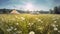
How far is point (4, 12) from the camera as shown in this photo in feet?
5.24

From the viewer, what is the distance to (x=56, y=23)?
1581 millimetres

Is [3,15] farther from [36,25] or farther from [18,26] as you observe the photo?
[36,25]

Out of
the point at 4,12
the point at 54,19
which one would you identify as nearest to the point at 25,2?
the point at 4,12

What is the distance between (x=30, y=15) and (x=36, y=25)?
0.13 m

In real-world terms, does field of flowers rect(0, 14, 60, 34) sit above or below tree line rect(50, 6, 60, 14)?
below

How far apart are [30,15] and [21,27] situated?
0.56 feet

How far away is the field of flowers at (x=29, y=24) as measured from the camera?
5.14 ft

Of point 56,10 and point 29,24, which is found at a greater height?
point 56,10

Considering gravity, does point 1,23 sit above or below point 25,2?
below

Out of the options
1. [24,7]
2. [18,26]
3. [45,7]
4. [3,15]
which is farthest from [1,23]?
[45,7]

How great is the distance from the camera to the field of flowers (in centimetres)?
157

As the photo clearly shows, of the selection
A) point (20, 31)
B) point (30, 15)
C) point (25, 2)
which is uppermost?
point (25, 2)

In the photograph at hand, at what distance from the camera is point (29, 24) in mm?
1580

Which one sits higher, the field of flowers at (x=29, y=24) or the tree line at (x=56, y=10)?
the tree line at (x=56, y=10)
